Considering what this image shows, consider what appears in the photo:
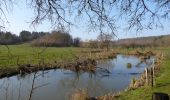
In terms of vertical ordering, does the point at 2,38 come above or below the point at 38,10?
below

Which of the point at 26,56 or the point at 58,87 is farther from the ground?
the point at 26,56

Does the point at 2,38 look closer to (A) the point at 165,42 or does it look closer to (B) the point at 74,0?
(B) the point at 74,0

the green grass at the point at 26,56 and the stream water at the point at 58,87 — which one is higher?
the green grass at the point at 26,56

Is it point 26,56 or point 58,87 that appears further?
point 26,56

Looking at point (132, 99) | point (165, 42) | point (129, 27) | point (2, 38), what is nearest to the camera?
point (2, 38)

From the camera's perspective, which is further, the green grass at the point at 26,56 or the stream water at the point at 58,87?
the stream water at the point at 58,87

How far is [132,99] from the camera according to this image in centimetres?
1545

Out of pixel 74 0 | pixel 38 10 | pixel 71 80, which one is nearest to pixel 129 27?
pixel 74 0

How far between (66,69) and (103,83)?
36.5 ft

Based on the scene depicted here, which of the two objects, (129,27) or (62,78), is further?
(62,78)

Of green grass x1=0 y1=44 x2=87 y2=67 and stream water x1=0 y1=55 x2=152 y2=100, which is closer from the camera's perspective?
green grass x1=0 y1=44 x2=87 y2=67

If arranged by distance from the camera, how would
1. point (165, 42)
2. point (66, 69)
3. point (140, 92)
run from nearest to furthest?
point (140, 92), point (66, 69), point (165, 42)

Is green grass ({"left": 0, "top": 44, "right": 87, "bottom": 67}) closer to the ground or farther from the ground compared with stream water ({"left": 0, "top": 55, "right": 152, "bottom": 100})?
farther from the ground

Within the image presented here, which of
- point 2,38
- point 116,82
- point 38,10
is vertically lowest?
point 116,82
